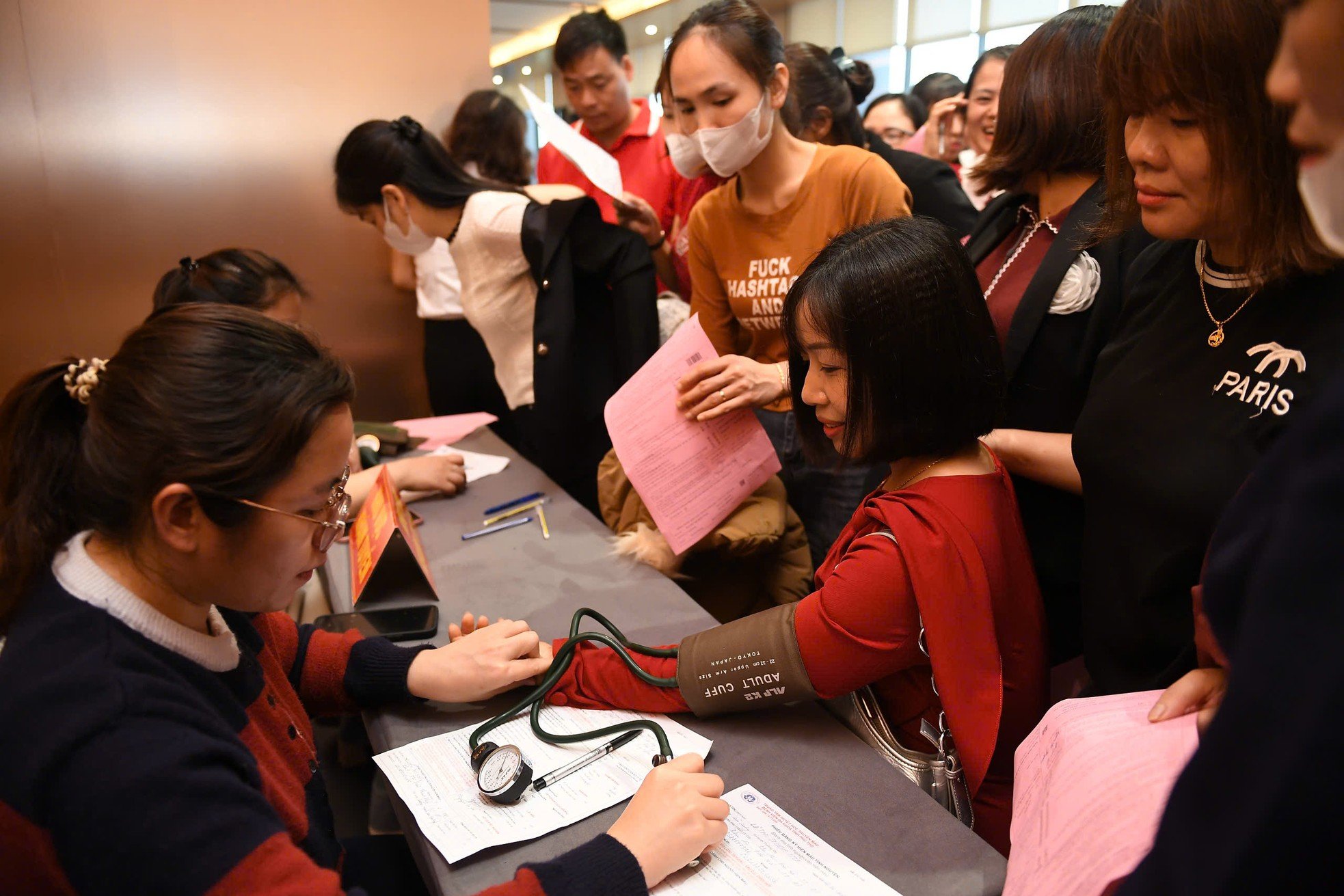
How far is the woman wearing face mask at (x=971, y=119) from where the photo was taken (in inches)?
97.4

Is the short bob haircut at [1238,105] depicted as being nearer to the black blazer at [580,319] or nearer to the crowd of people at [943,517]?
the crowd of people at [943,517]

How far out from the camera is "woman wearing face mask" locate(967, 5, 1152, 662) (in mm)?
1333

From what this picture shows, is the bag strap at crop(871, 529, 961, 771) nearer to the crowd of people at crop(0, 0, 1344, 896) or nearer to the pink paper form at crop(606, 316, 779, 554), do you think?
the crowd of people at crop(0, 0, 1344, 896)

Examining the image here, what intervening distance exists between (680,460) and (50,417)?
3.04 ft

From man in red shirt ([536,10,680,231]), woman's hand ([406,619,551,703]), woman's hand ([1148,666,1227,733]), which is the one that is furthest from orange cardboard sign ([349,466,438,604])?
man in red shirt ([536,10,680,231])

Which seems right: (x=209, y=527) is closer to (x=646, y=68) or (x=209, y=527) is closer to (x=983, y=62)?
(x=983, y=62)

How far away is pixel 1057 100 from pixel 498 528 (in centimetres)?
130

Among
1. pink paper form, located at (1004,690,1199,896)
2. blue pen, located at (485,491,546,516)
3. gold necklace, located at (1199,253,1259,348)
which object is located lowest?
blue pen, located at (485,491,546,516)

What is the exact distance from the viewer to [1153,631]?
0.98 meters

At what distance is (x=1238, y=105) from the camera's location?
34.5 inches

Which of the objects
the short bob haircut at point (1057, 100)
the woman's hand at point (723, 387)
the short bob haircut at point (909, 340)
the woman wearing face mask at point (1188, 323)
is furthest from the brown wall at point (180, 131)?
the woman wearing face mask at point (1188, 323)

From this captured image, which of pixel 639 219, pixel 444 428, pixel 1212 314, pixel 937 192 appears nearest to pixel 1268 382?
pixel 1212 314

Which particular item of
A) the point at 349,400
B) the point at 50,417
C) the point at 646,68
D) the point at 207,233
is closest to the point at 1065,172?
the point at 349,400

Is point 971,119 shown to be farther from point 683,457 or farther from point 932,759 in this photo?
point 932,759
